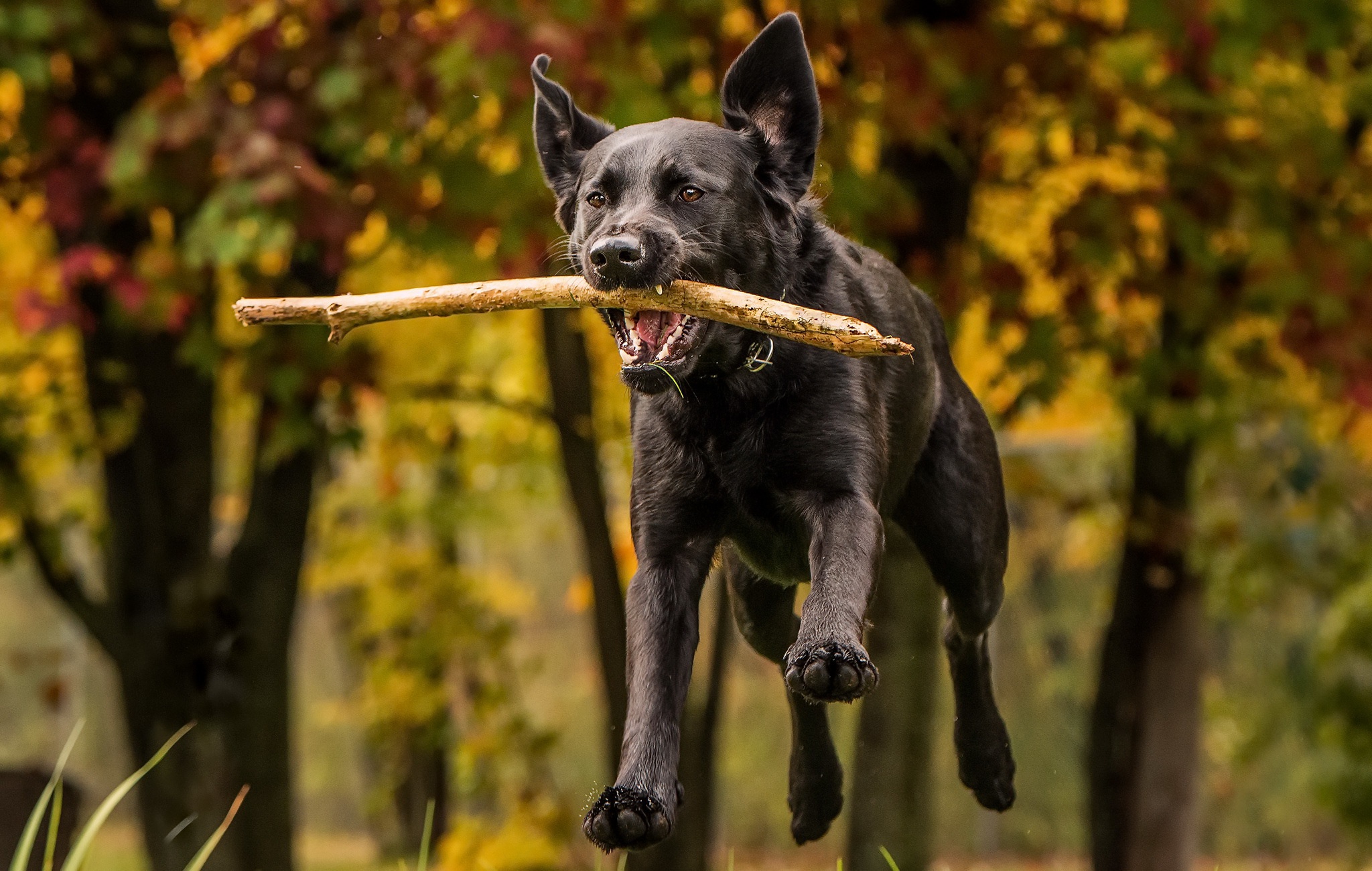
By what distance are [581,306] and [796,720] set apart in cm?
124

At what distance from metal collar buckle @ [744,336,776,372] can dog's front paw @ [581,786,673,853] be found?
83 centimetres

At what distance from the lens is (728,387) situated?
9.75 feet

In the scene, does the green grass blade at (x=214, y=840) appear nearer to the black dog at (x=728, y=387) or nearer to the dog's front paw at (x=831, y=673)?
the black dog at (x=728, y=387)

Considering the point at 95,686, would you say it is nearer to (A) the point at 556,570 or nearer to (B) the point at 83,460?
(A) the point at 556,570

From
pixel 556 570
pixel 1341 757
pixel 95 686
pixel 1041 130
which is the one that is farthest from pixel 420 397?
pixel 95 686

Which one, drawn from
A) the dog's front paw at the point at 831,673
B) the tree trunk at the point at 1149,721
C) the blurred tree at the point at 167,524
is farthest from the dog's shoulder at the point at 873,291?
the tree trunk at the point at 1149,721

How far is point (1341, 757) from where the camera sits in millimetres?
10875

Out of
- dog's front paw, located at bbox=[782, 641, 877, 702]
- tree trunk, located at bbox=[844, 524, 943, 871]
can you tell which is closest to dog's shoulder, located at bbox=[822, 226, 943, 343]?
Result: dog's front paw, located at bbox=[782, 641, 877, 702]

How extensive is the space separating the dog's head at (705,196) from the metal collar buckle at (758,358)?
2 centimetres

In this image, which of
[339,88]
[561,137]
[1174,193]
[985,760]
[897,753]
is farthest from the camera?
[1174,193]

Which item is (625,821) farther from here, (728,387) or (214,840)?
(214,840)

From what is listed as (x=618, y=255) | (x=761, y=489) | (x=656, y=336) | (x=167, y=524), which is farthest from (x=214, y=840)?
(x=167, y=524)

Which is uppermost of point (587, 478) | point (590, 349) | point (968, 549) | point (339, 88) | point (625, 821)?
point (339, 88)

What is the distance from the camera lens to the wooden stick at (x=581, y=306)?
99.2 inches
